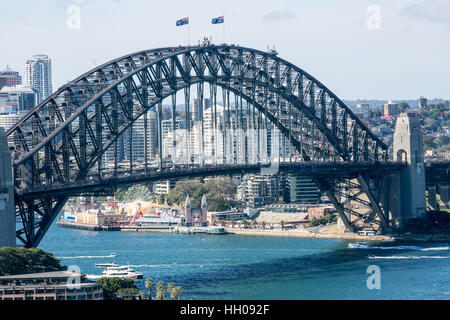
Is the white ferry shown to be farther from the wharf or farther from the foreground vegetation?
the wharf

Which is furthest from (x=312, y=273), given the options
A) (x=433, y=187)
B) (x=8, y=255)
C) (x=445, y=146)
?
(x=445, y=146)

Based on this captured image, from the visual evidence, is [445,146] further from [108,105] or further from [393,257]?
[108,105]

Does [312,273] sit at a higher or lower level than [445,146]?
lower

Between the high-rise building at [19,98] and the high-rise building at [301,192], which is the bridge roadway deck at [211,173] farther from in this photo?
the high-rise building at [19,98]

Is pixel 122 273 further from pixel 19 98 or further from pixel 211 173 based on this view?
pixel 19 98

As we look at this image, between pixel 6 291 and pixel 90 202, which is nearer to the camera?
pixel 6 291

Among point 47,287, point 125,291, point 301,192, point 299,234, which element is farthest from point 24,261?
point 301,192
